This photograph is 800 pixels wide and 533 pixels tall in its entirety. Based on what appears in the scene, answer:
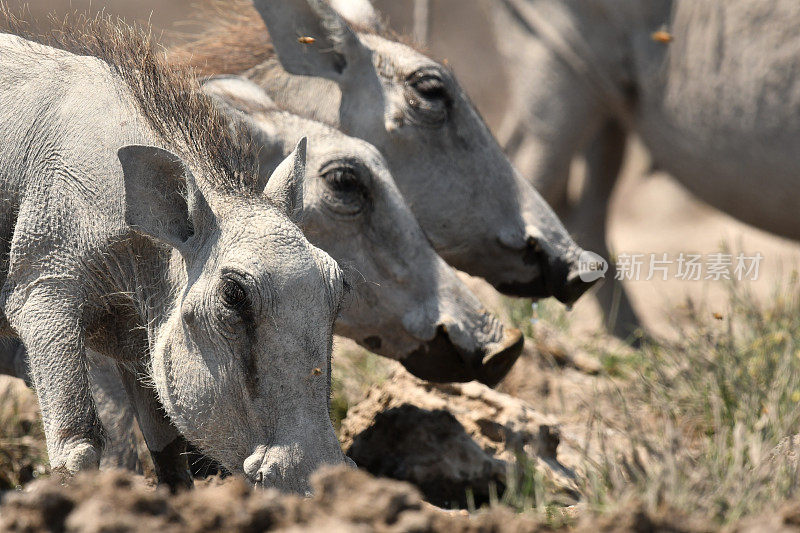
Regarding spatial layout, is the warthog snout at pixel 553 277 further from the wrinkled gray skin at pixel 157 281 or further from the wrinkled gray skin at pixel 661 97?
the wrinkled gray skin at pixel 661 97

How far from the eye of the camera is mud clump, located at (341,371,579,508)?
361cm

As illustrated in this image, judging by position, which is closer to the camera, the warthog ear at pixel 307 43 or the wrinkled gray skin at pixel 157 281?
the wrinkled gray skin at pixel 157 281

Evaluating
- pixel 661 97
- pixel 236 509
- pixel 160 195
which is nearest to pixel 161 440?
pixel 160 195

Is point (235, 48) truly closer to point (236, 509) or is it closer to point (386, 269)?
point (386, 269)

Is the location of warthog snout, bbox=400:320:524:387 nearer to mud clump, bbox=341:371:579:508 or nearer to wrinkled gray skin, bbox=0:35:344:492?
mud clump, bbox=341:371:579:508

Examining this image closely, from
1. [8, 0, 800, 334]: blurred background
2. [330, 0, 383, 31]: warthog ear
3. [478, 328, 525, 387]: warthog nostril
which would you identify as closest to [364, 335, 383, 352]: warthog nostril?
[478, 328, 525, 387]: warthog nostril

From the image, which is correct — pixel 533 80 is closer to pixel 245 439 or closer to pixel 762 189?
pixel 762 189

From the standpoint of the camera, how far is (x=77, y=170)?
2.84m

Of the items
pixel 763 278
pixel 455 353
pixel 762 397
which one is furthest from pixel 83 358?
pixel 763 278

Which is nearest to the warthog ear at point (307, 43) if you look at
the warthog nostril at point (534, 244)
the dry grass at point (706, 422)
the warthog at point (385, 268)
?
the warthog at point (385, 268)

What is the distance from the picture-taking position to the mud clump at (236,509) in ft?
6.55

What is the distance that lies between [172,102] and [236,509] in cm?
130

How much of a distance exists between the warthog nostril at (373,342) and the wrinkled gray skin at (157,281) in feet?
2.42

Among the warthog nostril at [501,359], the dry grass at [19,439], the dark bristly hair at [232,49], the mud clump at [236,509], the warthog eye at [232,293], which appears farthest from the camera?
the dark bristly hair at [232,49]
